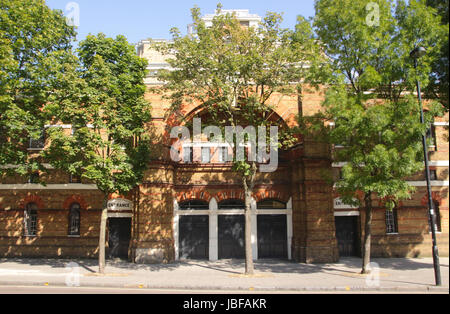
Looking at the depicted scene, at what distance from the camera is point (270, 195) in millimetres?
20234

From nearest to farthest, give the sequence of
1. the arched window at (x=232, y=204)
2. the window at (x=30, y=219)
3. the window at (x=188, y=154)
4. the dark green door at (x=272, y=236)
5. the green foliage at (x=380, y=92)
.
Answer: the green foliage at (x=380, y=92)
the dark green door at (x=272, y=236)
the window at (x=30, y=219)
the arched window at (x=232, y=204)
the window at (x=188, y=154)

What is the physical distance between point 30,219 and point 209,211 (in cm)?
1050

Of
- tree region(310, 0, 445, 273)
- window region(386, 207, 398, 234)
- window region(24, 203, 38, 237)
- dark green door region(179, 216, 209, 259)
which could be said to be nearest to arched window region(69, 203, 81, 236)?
window region(24, 203, 38, 237)

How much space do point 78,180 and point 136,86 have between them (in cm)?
765

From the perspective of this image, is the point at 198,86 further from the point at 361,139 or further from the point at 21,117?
the point at 21,117

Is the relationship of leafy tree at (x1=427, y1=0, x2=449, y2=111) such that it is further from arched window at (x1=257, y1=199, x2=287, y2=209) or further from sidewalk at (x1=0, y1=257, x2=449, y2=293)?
arched window at (x1=257, y1=199, x2=287, y2=209)

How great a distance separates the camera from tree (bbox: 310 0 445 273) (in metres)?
12.9

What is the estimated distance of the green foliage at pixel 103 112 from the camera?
1480 centimetres

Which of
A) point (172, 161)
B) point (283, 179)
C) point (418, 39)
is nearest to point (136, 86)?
point (172, 161)

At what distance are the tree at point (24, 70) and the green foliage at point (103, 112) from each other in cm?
137

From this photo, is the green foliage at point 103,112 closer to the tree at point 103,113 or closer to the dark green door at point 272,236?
the tree at point 103,113

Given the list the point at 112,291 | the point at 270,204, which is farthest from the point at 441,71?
the point at 112,291

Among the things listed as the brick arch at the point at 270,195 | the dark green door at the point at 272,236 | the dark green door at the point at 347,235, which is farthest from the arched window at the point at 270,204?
the dark green door at the point at 347,235

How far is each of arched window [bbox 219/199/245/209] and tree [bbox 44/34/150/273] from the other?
590 cm
